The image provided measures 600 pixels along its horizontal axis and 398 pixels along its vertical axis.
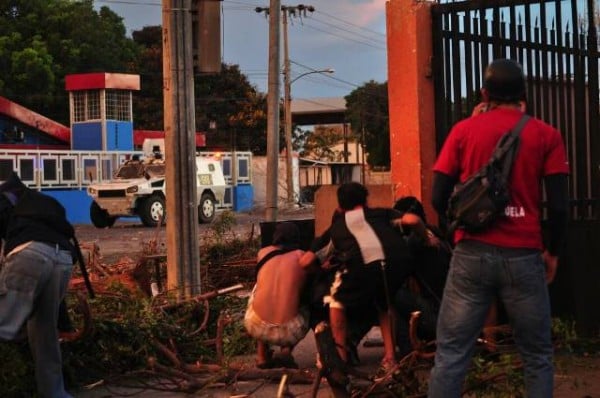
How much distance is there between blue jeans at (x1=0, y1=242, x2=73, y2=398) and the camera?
5.36 metres

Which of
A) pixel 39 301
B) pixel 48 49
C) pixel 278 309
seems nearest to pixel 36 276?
pixel 39 301

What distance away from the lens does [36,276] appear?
5.41 meters

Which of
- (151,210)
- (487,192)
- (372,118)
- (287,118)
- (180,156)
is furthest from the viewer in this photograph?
(372,118)

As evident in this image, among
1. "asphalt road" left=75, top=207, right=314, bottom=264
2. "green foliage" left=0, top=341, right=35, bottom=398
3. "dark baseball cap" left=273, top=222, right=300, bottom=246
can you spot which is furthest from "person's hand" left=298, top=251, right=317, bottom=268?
"asphalt road" left=75, top=207, right=314, bottom=264

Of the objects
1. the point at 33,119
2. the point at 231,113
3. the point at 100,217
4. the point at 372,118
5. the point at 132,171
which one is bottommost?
the point at 100,217

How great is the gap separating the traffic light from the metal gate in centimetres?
249

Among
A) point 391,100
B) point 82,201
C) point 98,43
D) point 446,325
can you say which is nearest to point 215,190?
point 82,201

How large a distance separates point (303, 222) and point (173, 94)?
1740 mm

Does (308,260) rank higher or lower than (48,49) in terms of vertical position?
lower

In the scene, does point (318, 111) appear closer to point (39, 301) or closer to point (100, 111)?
point (100, 111)

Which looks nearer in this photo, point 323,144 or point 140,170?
point 140,170

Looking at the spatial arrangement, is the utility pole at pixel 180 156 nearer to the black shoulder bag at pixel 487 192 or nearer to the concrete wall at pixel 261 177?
the black shoulder bag at pixel 487 192

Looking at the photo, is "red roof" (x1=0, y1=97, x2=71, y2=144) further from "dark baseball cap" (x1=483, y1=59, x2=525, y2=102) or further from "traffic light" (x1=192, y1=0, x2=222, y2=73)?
"dark baseball cap" (x1=483, y1=59, x2=525, y2=102)

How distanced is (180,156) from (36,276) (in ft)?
10.6
